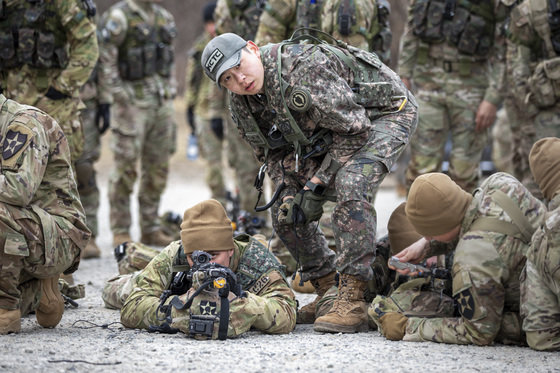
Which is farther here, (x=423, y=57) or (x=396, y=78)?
(x=423, y=57)

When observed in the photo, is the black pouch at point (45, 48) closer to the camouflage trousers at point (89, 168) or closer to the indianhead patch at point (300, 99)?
the camouflage trousers at point (89, 168)

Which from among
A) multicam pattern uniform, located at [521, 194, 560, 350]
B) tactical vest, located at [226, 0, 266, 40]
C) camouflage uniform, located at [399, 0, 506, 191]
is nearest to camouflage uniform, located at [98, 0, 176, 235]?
tactical vest, located at [226, 0, 266, 40]

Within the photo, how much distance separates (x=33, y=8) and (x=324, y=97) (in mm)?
3391

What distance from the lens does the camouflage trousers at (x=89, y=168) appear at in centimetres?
832

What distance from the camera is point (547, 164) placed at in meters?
4.64

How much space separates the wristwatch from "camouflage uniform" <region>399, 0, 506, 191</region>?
8.36 ft

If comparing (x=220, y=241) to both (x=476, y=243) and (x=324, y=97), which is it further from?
(x=476, y=243)

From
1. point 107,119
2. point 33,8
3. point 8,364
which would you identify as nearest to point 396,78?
point 8,364

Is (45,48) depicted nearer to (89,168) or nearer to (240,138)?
(89,168)

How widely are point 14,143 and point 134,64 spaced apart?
15.0ft

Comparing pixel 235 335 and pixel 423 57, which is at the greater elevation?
pixel 423 57

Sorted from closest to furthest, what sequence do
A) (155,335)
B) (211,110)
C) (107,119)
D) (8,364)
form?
(8,364)
(155,335)
(107,119)
(211,110)

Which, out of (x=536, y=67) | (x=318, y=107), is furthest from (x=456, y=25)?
(x=318, y=107)

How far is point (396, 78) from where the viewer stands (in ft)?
17.7
